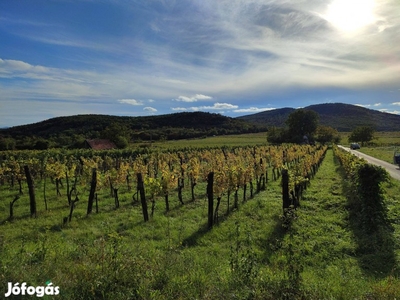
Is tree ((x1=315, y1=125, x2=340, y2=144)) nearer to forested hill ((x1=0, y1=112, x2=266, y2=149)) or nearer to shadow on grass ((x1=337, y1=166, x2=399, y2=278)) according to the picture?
forested hill ((x1=0, y1=112, x2=266, y2=149))

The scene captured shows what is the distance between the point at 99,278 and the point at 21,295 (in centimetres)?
123

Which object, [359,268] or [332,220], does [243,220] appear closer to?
[332,220]

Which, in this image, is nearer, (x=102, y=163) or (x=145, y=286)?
(x=145, y=286)

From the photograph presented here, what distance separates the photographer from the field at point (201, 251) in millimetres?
5023

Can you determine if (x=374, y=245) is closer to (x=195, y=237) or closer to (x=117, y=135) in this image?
(x=195, y=237)

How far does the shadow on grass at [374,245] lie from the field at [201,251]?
5 centimetres

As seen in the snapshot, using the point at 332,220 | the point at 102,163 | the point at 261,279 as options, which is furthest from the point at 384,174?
the point at 102,163

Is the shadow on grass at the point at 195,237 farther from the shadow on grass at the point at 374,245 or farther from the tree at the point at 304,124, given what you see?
the tree at the point at 304,124

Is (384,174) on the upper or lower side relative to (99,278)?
upper

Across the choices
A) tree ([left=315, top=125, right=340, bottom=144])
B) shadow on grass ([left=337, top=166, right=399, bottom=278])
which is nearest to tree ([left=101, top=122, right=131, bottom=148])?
shadow on grass ([left=337, top=166, right=399, bottom=278])

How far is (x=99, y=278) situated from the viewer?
5000 millimetres

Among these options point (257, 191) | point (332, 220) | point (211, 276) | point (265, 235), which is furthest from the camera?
point (257, 191)

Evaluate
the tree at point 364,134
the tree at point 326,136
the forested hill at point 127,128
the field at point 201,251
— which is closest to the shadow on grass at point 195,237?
the field at point 201,251

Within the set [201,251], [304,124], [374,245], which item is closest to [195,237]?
[201,251]
